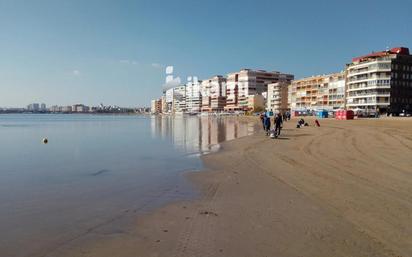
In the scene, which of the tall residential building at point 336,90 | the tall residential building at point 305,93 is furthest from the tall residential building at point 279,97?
the tall residential building at point 336,90

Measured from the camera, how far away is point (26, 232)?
6.76 meters

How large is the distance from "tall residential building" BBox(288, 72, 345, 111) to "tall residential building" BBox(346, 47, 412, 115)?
49.2ft

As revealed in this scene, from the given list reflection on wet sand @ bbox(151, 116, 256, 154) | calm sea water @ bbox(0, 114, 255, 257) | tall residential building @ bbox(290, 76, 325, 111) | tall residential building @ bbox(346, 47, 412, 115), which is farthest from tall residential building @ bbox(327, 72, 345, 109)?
calm sea water @ bbox(0, 114, 255, 257)

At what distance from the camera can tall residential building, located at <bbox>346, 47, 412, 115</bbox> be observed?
9825 centimetres

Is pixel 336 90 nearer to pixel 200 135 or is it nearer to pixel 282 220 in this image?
pixel 200 135

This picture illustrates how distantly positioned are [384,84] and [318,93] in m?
39.1

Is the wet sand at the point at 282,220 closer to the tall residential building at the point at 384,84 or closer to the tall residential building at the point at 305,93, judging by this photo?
the tall residential building at the point at 384,84

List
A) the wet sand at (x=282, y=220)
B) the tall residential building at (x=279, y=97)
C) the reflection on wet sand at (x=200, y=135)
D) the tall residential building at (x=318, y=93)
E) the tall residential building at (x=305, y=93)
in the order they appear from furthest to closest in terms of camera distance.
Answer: the tall residential building at (x=279, y=97) < the tall residential building at (x=305, y=93) < the tall residential building at (x=318, y=93) < the reflection on wet sand at (x=200, y=135) < the wet sand at (x=282, y=220)

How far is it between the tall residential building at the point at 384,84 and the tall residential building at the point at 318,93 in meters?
15.0

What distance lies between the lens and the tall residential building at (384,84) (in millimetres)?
98250

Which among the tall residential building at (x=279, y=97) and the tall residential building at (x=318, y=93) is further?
the tall residential building at (x=279, y=97)

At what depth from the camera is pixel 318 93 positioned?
5379 inches

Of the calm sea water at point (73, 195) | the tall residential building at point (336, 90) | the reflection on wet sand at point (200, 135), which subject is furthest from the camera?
the tall residential building at point (336, 90)

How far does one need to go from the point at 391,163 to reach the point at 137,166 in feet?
35.2
